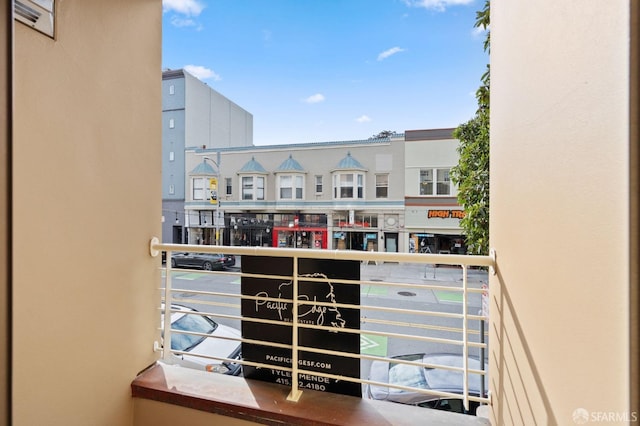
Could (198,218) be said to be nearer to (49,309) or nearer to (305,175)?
(305,175)

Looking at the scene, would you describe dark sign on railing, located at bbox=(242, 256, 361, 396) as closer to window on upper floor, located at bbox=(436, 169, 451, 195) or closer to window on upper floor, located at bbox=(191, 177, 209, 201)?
window on upper floor, located at bbox=(436, 169, 451, 195)

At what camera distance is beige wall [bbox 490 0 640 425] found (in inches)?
18.5

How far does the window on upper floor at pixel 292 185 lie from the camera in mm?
8336

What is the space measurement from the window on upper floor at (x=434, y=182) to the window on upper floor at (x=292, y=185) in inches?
162

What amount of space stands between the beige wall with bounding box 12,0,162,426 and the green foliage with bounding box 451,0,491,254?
1.82m

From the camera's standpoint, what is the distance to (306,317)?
128cm

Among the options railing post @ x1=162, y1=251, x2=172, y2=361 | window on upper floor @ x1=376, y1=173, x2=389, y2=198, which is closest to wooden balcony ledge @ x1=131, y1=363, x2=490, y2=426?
railing post @ x1=162, y1=251, x2=172, y2=361

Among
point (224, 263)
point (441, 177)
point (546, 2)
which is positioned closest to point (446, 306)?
point (441, 177)

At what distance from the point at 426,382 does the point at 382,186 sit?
4971mm

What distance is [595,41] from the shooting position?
1.70 ft

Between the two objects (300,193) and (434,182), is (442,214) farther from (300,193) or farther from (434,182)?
(300,193)

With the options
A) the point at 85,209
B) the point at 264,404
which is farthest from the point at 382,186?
the point at 85,209

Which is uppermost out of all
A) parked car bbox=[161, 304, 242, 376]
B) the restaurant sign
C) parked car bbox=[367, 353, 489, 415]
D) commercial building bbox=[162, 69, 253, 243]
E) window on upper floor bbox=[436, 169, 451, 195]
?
commercial building bbox=[162, 69, 253, 243]

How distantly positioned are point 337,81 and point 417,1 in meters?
1.22
